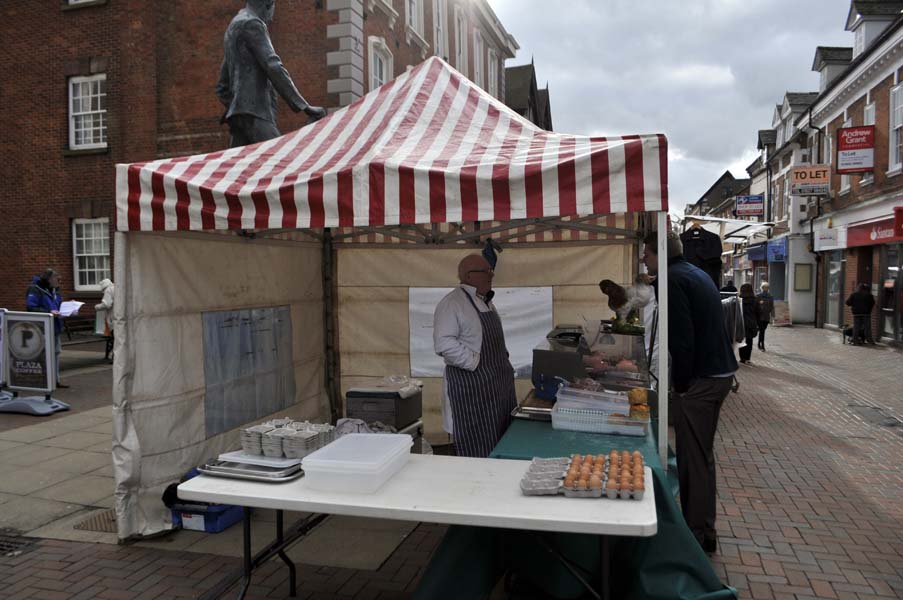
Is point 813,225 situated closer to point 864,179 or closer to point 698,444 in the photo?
point 864,179

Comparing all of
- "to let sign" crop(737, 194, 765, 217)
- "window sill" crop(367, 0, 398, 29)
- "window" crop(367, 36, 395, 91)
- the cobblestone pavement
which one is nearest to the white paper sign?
the cobblestone pavement

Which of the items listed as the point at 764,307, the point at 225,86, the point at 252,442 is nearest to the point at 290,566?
the point at 252,442

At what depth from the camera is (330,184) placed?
3.62 metres

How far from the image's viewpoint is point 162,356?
14.7 feet

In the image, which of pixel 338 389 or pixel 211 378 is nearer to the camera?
pixel 211 378

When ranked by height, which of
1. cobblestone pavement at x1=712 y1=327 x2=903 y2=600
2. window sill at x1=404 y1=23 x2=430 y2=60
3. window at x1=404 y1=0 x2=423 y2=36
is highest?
window at x1=404 y1=0 x2=423 y2=36

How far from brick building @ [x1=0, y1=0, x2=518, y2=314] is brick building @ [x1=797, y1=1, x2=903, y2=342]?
1315cm

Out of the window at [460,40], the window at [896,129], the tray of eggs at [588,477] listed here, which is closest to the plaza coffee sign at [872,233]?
the window at [896,129]

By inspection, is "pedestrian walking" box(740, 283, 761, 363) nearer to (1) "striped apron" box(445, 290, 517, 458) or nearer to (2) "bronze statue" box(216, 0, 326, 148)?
(2) "bronze statue" box(216, 0, 326, 148)

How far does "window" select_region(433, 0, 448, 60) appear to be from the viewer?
Result: 19719 millimetres

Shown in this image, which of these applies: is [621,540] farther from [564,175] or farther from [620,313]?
[620,313]

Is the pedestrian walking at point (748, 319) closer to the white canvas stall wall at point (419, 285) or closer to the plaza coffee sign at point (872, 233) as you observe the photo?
the plaza coffee sign at point (872, 233)

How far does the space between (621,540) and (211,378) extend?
3246 mm

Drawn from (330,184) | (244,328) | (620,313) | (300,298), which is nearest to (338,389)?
(300,298)
